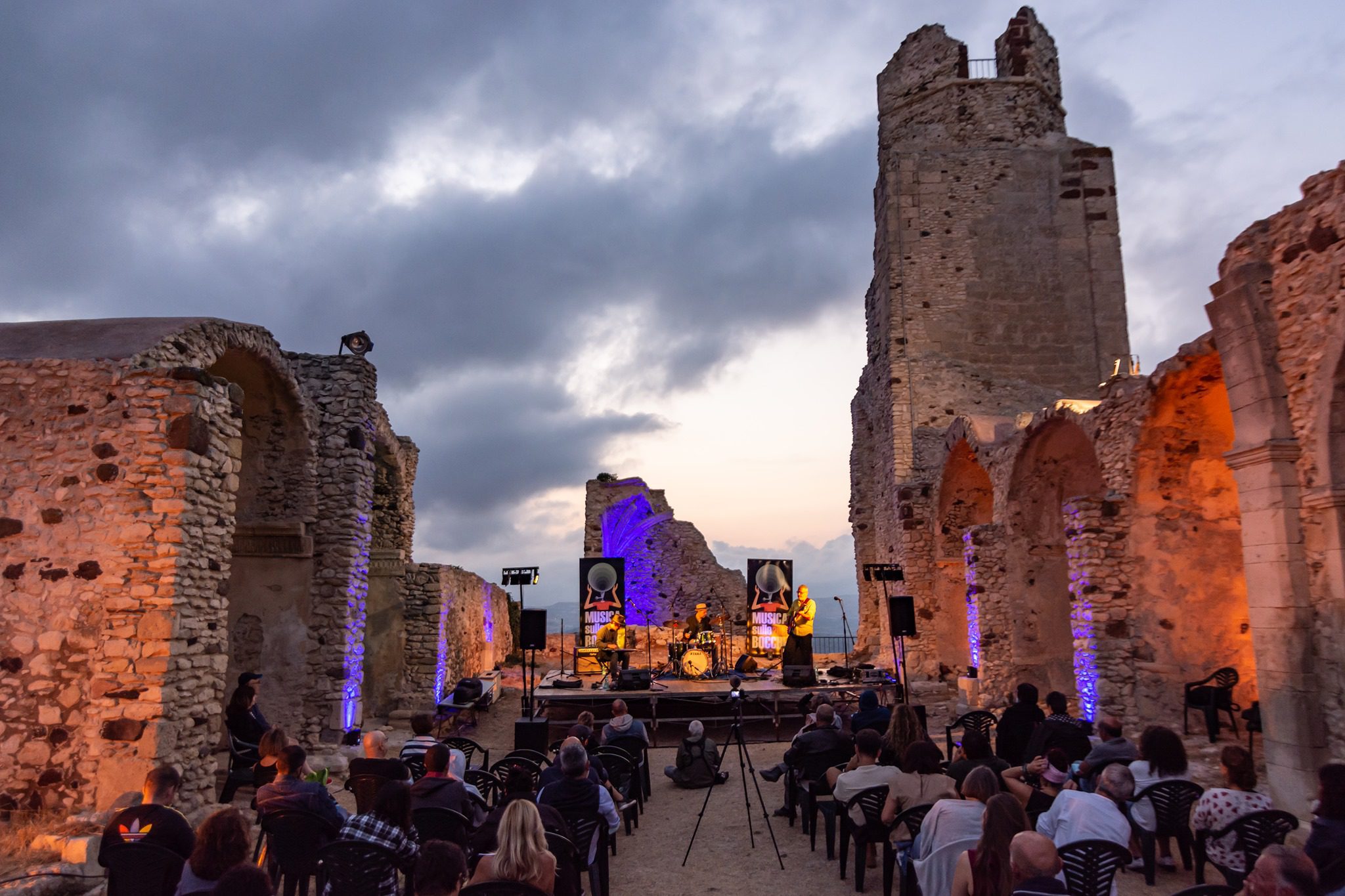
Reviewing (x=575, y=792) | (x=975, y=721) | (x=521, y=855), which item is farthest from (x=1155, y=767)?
(x=521, y=855)

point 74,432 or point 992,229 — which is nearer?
point 74,432

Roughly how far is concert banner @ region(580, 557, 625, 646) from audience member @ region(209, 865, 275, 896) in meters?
14.0

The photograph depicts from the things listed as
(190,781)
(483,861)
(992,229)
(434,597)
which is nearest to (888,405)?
(992,229)

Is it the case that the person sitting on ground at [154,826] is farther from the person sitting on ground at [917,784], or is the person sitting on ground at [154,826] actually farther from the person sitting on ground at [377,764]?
the person sitting on ground at [917,784]

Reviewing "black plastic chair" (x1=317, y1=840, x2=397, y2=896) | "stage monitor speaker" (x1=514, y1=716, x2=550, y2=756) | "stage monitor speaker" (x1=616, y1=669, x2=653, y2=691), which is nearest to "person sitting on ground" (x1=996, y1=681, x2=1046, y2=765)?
"stage monitor speaker" (x1=514, y1=716, x2=550, y2=756)

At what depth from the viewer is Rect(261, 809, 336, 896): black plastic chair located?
459 cm

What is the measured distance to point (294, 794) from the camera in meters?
4.70

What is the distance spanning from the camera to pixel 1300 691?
6840 mm

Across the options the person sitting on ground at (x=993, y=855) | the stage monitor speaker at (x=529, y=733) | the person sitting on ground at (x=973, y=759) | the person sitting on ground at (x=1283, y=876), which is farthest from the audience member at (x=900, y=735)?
the stage monitor speaker at (x=529, y=733)

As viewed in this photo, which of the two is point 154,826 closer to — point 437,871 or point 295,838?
point 295,838

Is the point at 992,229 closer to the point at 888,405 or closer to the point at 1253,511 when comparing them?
the point at 888,405

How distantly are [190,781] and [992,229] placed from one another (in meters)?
19.1

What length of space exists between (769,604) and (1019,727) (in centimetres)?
1071

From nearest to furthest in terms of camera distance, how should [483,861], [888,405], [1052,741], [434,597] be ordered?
1. [483,861]
2. [1052,741]
3. [434,597]
4. [888,405]
